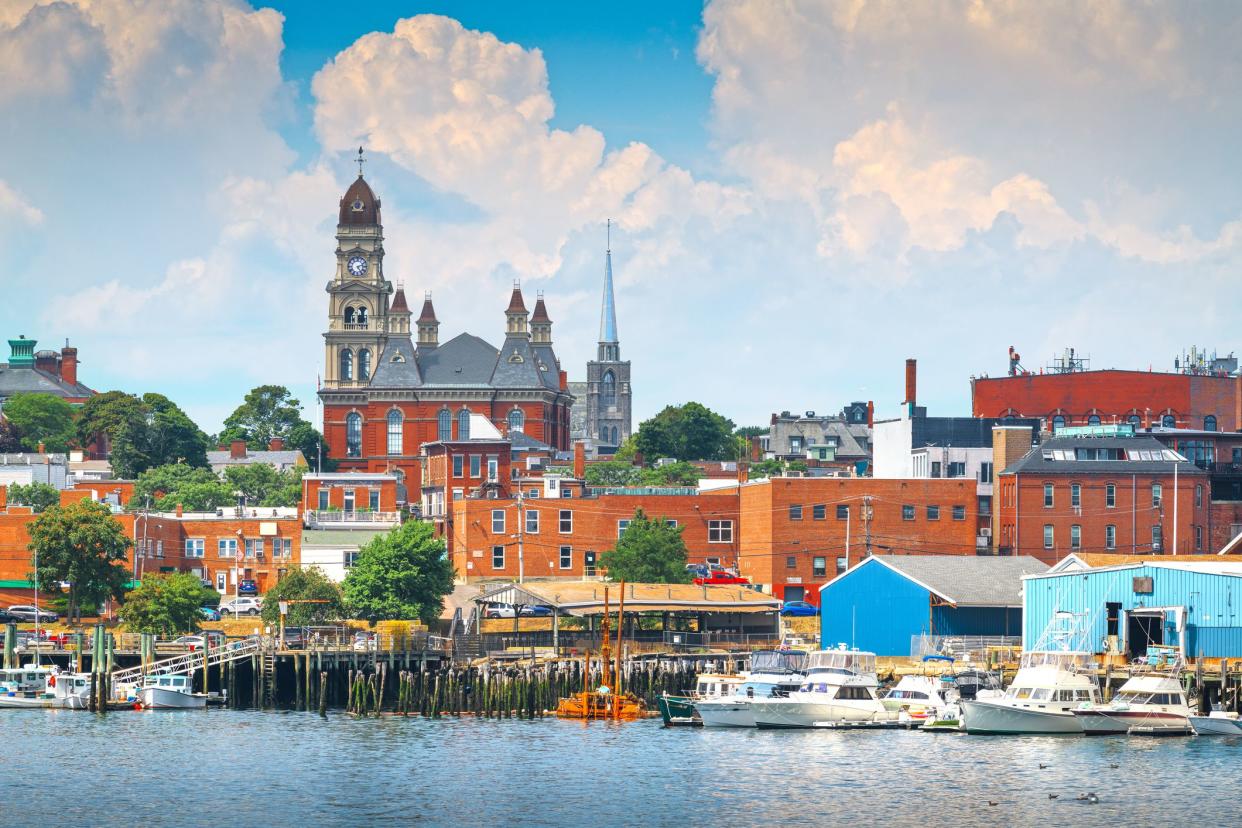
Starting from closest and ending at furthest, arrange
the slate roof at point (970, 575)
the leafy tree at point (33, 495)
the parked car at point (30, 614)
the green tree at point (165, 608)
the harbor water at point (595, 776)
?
the harbor water at point (595, 776) → the slate roof at point (970, 575) → the green tree at point (165, 608) → the parked car at point (30, 614) → the leafy tree at point (33, 495)

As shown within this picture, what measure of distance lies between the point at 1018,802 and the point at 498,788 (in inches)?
693

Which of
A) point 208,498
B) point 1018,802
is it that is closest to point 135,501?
point 208,498

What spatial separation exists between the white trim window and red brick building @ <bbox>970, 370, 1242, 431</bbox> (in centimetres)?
3472

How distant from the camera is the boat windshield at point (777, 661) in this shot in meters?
100

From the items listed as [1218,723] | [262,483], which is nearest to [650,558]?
[1218,723]

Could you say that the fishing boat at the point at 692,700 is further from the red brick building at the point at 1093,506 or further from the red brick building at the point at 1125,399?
the red brick building at the point at 1125,399

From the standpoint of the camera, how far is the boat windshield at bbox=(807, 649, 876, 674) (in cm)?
9681

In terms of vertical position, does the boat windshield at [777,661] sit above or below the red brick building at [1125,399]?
below

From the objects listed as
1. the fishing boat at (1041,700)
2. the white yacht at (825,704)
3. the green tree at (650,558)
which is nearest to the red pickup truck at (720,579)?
the green tree at (650,558)

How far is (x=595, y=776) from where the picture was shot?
271 feet

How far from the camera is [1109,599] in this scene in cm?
9981

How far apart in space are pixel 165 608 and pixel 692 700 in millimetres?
35231

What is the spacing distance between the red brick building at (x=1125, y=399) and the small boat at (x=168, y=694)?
7965 centimetres

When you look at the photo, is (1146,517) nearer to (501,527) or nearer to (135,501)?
(501,527)
